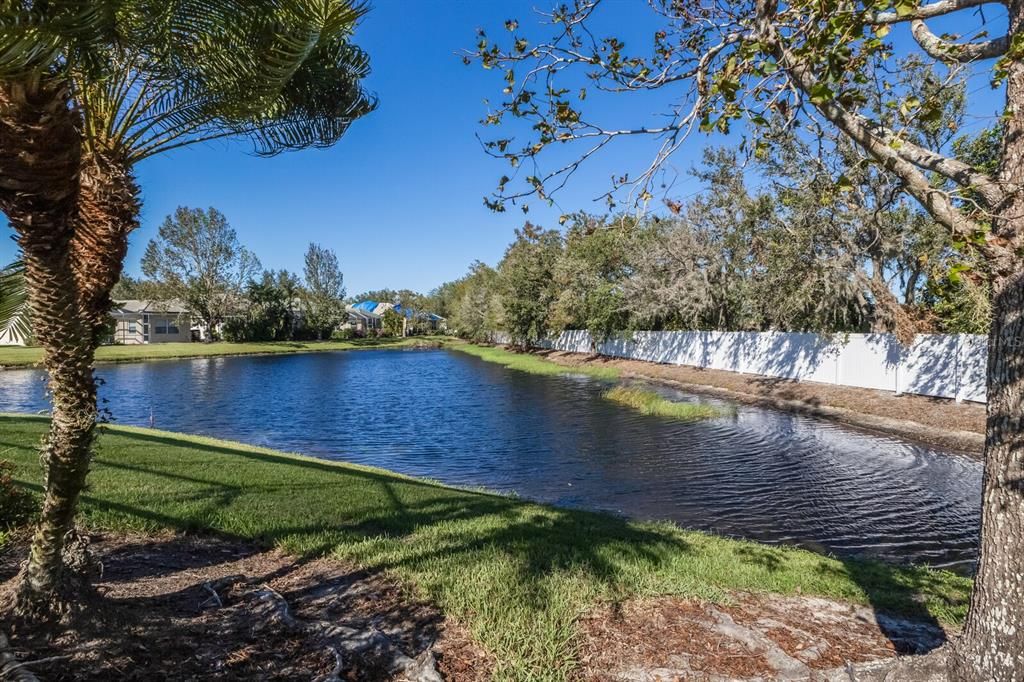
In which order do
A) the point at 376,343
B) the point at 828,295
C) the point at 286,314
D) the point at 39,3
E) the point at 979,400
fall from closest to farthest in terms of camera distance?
1. the point at 39,3
2. the point at 979,400
3. the point at 828,295
4. the point at 286,314
5. the point at 376,343

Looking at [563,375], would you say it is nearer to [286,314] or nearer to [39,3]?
[39,3]

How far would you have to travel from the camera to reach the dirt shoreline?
15.4 metres

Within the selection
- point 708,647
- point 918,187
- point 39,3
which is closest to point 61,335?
point 39,3

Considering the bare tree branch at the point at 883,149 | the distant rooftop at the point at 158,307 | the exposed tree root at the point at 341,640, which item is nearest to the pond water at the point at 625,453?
the exposed tree root at the point at 341,640

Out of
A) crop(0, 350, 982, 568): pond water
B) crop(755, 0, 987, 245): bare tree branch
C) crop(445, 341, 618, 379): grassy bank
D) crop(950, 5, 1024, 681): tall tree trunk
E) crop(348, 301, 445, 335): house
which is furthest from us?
crop(348, 301, 445, 335): house

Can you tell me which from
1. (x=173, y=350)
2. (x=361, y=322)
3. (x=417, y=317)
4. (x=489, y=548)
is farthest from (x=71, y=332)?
(x=417, y=317)

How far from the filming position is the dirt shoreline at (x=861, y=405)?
50.4 ft

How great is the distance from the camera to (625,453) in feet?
48.7

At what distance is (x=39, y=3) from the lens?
255 centimetres

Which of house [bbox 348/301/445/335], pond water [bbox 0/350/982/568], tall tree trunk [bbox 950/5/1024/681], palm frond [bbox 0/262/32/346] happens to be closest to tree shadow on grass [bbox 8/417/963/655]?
pond water [bbox 0/350/982/568]

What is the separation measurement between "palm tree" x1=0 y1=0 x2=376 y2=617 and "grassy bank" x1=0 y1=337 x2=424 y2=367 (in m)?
34.0

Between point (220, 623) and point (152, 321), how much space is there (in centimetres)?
7137

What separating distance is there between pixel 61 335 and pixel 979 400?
66.4 ft

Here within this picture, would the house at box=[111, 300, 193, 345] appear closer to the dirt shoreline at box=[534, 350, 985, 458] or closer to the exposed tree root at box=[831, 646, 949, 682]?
the dirt shoreline at box=[534, 350, 985, 458]
